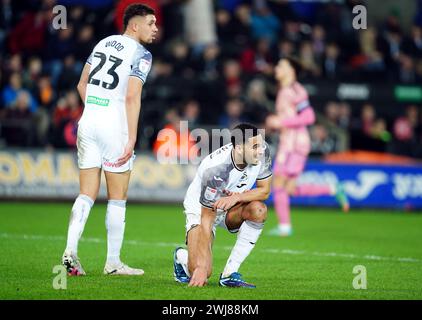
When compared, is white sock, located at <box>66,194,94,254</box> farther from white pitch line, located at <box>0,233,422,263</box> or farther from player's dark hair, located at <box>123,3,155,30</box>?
white pitch line, located at <box>0,233,422,263</box>

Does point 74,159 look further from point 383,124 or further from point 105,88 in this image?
point 105,88

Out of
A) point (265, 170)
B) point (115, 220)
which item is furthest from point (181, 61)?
point (265, 170)

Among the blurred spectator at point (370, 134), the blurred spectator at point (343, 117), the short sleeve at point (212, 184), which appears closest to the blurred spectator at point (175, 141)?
the blurred spectator at point (343, 117)

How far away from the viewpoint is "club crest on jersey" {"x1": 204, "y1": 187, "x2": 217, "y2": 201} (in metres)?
8.27

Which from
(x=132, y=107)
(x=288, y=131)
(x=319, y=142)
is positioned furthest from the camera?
(x=319, y=142)

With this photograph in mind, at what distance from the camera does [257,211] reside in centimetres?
854

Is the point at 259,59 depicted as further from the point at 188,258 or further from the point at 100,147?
the point at 188,258

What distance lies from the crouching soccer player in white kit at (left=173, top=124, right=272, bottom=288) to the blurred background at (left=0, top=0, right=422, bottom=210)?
10330mm

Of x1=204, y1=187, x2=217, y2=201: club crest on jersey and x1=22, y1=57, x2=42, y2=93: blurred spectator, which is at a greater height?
x1=22, y1=57, x2=42, y2=93: blurred spectator

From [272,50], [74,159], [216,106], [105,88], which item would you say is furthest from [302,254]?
[272,50]

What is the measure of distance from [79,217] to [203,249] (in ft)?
4.76

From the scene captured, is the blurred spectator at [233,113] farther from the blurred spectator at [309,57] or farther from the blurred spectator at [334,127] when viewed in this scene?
the blurred spectator at [309,57]

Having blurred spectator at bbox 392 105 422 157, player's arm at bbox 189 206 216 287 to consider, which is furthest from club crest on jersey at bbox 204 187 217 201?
blurred spectator at bbox 392 105 422 157

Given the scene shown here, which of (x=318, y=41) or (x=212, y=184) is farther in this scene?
(x=318, y=41)
